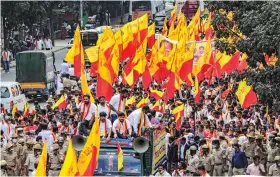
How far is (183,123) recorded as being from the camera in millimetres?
21562

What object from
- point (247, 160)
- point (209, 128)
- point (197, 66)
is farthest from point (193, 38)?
point (247, 160)

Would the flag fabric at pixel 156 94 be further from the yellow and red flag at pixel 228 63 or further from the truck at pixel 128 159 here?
the truck at pixel 128 159

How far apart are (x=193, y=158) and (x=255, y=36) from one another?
125 inches

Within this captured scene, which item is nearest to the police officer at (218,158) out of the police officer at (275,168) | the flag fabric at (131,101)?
the police officer at (275,168)

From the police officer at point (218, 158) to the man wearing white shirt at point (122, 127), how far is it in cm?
162

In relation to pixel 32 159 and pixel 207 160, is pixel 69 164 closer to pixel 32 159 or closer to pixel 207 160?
pixel 32 159

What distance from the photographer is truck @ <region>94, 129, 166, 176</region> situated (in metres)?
16.4

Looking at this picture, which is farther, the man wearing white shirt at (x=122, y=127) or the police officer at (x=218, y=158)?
the police officer at (x=218, y=158)

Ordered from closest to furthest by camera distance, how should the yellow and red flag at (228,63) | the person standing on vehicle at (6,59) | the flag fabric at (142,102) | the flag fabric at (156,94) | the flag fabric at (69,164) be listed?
the flag fabric at (69,164) → the flag fabric at (142,102) → the flag fabric at (156,94) → the yellow and red flag at (228,63) → the person standing on vehicle at (6,59)

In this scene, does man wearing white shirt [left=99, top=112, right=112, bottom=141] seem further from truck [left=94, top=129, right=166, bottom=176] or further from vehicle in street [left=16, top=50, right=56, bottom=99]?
vehicle in street [left=16, top=50, right=56, bottom=99]

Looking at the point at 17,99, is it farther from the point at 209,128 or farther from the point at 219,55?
the point at 209,128

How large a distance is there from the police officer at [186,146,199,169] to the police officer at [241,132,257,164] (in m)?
0.98

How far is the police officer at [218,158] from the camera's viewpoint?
59.5 feet

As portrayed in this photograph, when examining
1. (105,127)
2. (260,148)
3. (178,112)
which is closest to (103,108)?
(105,127)
